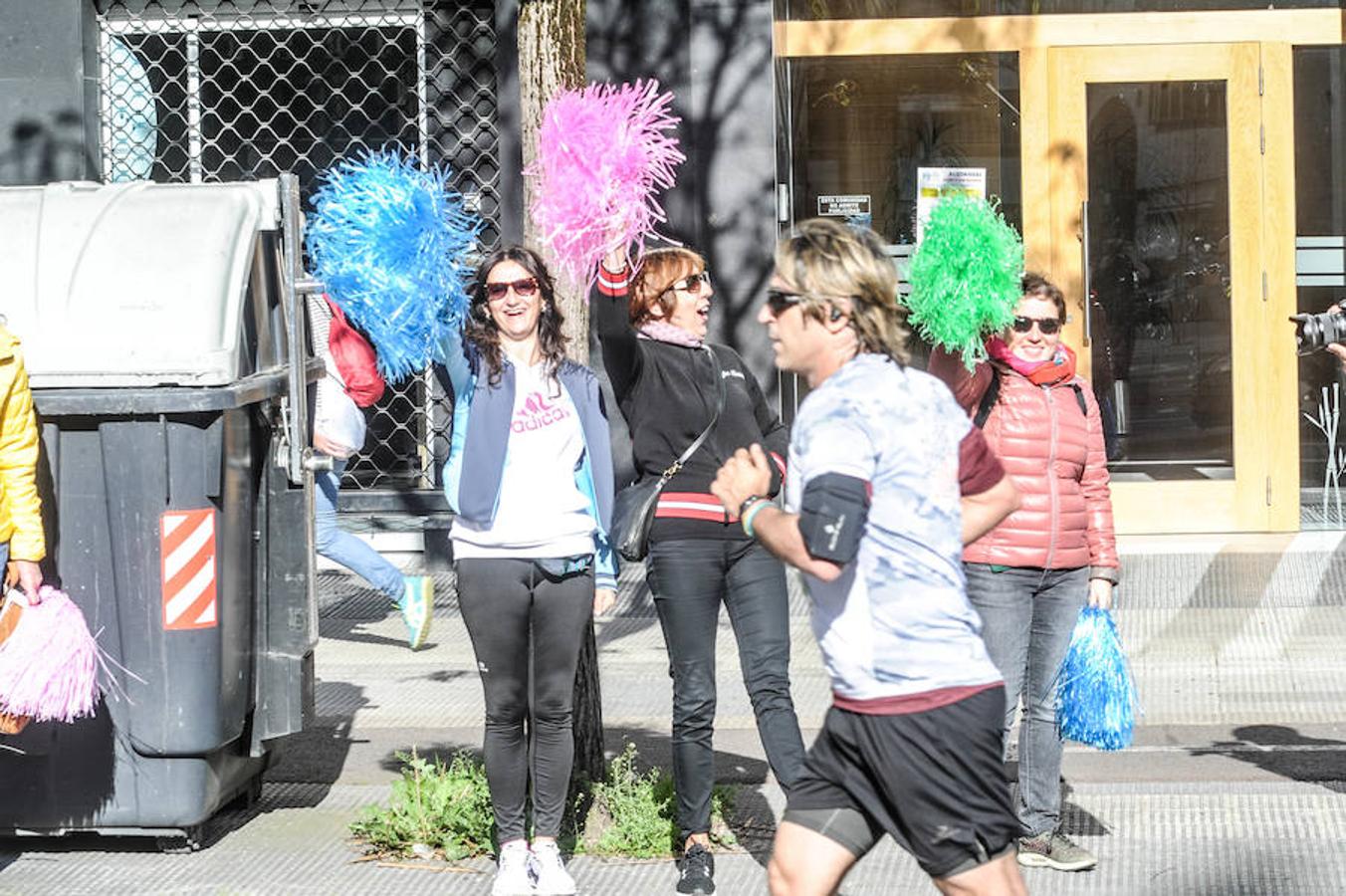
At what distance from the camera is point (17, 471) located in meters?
5.30

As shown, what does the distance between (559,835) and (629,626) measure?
3.64 metres

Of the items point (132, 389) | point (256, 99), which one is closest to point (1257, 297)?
point (256, 99)

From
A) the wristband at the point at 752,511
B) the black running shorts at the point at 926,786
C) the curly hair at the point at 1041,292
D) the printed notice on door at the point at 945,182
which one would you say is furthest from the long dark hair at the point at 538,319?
the printed notice on door at the point at 945,182

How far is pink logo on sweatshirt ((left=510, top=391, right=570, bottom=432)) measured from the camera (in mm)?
5336

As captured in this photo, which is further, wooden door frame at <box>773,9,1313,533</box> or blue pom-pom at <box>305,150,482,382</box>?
wooden door frame at <box>773,9,1313,533</box>

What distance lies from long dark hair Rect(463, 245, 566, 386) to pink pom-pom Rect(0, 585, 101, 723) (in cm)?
136

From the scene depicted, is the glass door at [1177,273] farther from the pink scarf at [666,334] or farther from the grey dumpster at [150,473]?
the grey dumpster at [150,473]

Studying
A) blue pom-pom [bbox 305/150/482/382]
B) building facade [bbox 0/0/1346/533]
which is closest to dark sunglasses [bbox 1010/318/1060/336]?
blue pom-pom [bbox 305/150/482/382]

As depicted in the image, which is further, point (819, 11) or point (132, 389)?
point (819, 11)

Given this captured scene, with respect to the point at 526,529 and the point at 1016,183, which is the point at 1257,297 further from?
the point at 526,529

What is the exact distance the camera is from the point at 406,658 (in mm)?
8875

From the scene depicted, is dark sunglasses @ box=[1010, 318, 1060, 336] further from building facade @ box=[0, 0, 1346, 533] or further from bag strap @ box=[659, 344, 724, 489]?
building facade @ box=[0, 0, 1346, 533]

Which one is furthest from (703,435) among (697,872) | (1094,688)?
(1094,688)

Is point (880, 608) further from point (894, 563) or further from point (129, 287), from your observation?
point (129, 287)
